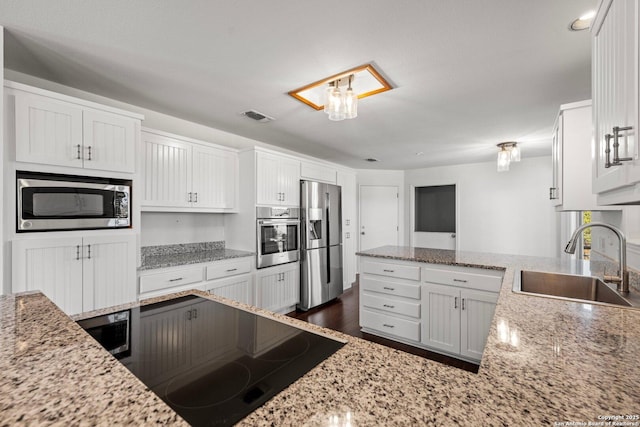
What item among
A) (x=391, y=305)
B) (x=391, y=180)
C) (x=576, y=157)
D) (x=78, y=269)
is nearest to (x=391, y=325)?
(x=391, y=305)

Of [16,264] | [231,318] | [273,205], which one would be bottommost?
[231,318]

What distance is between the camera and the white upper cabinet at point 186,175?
2629 millimetres

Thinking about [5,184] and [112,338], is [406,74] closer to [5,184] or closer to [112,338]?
[112,338]

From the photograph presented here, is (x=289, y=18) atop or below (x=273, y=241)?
atop

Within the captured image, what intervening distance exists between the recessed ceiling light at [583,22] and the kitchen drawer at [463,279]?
1.66 m

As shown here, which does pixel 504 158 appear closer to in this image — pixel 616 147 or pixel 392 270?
pixel 392 270

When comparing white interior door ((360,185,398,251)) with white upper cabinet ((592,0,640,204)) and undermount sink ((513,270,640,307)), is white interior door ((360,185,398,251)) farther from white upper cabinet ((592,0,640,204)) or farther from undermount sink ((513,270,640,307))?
white upper cabinet ((592,0,640,204))

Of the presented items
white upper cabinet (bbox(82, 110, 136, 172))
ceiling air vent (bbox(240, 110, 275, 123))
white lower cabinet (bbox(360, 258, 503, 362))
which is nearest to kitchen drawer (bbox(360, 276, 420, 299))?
white lower cabinet (bbox(360, 258, 503, 362))

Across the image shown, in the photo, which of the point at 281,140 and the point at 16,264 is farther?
the point at 281,140

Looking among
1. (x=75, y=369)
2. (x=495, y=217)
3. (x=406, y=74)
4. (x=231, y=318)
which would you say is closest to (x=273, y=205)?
(x=406, y=74)

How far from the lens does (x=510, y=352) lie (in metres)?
0.81

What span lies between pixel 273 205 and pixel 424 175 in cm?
379

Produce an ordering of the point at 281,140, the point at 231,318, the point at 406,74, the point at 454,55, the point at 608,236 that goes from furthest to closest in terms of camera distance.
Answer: the point at 281,140, the point at 608,236, the point at 406,74, the point at 454,55, the point at 231,318

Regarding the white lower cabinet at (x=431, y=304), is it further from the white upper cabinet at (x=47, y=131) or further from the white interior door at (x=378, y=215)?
the white interior door at (x=378, y=215)
